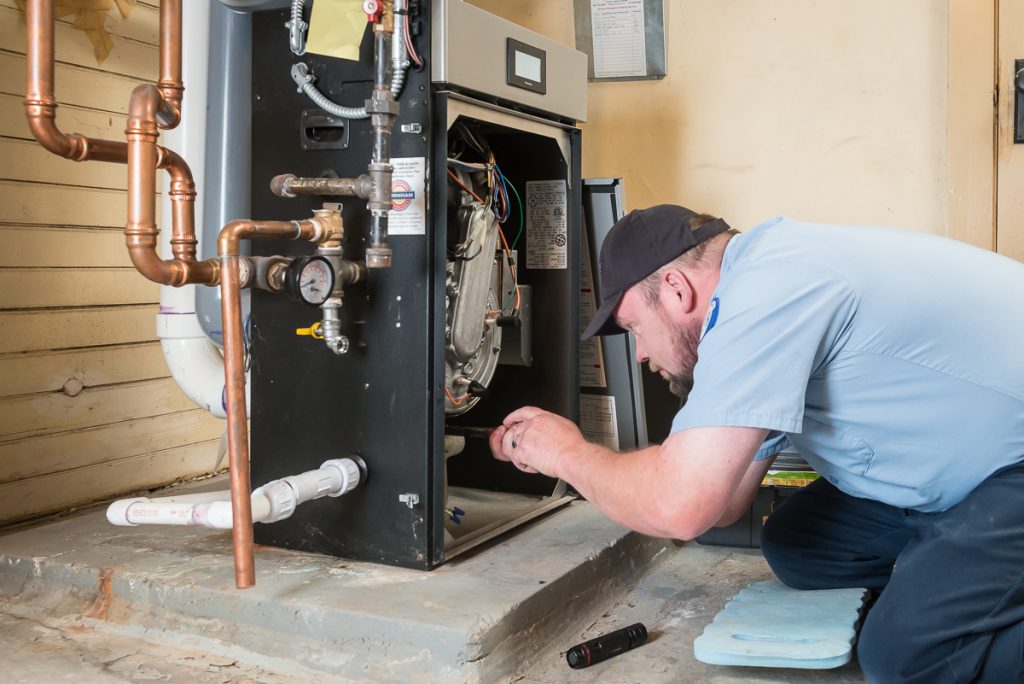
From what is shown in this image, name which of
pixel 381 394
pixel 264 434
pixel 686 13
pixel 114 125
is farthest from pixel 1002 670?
pixel 114 125

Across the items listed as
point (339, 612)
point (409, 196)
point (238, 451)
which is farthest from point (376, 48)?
point (339, 612)

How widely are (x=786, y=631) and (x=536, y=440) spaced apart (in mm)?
514

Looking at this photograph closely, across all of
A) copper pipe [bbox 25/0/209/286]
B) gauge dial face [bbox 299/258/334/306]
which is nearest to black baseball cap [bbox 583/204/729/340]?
gauge dial face [bbox 299/258/334/306]

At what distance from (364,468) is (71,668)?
60 centimetres

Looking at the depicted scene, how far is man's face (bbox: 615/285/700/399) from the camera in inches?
61.4

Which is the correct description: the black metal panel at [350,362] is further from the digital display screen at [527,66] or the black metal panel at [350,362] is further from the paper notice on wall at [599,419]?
the paper notice on wall at [599,419]

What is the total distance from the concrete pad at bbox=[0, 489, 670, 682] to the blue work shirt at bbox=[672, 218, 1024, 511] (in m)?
0.53

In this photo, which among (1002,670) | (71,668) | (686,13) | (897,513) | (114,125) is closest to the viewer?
(1002,670)

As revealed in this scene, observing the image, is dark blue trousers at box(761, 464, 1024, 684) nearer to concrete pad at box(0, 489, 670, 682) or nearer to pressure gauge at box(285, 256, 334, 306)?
concrete pad at box(0, 489, 670, 682)

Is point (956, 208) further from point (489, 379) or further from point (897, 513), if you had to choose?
point (489, 379)

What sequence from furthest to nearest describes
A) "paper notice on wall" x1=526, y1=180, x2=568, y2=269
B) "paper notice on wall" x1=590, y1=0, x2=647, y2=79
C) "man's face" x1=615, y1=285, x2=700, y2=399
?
"paper notice on wall" x1=590, y1=0, x2=647, y2=79, "paper notice on wall" x1=526, y1=180, x2=568, y2=269, "man's face" x1=615, y1=285, x2=700, y2=399

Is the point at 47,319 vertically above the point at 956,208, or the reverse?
the point at 956,208

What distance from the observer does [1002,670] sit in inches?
55.1

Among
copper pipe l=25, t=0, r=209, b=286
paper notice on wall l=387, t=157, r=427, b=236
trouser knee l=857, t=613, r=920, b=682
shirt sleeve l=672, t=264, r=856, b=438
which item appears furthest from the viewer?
paper notice on wall l=387, t=157, r=427, b=236
